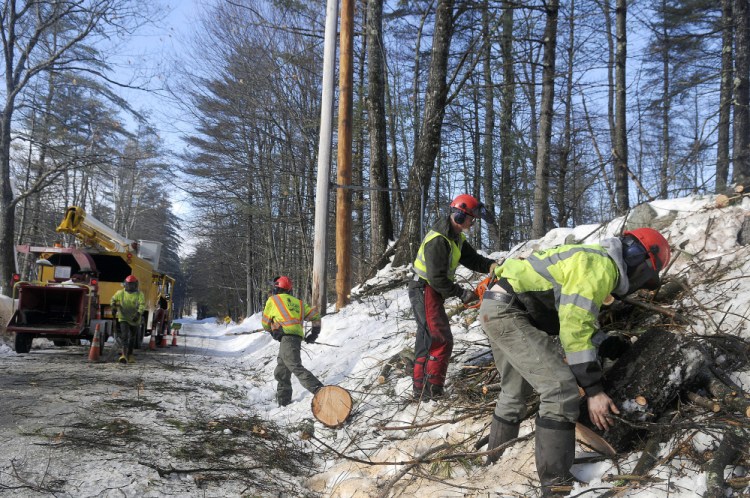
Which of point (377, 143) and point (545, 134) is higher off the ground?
point (377, 143)

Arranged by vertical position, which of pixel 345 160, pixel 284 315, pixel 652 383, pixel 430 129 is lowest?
pixel 652 383

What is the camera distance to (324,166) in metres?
9.59

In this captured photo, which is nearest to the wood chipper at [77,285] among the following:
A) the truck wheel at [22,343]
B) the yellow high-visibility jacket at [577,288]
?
the truck wheel at [22,343]

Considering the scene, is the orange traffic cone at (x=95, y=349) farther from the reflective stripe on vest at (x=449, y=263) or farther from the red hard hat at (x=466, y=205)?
the red hard hat at (x=466, y=205)

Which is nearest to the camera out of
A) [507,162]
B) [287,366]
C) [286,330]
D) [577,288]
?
[577,288]

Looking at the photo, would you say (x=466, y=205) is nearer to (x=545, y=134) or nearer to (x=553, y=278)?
(x=553, y=278)

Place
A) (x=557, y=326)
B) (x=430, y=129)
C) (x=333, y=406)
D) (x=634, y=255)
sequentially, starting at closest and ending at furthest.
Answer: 1. (x=634, y=255)
2. (x=557, y=326)
3. (x=333, y=406)
4. (x=430, y=129)

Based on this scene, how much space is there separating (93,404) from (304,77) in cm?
1491

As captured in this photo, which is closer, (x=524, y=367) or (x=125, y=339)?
(x=524, y=367)

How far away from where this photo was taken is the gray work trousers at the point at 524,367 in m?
3.04

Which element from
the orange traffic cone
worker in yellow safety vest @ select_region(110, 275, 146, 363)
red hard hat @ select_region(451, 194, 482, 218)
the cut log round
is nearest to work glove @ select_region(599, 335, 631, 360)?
red hard hat @ select_region(451, 194, 482, 218)

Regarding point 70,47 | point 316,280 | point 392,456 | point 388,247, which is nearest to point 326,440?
point 392,456

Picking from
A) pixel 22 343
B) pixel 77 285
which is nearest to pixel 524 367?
pixel 77 285

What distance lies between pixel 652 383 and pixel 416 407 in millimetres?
2042
